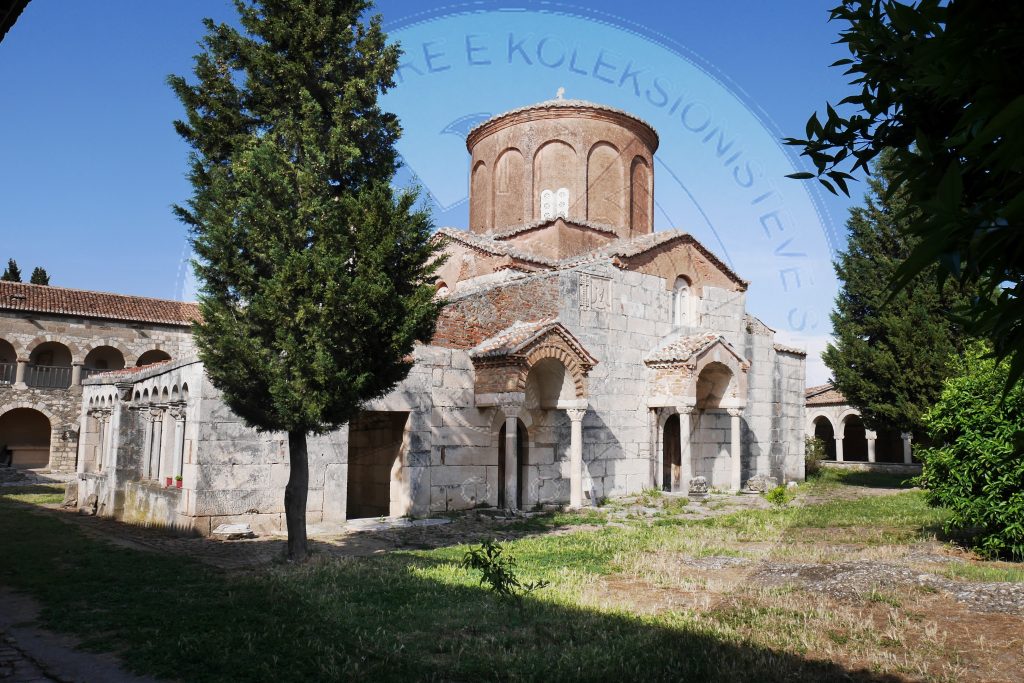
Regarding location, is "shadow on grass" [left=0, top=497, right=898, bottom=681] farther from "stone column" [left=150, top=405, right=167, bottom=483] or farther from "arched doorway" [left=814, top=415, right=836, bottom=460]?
"arched doorway" [left=814, top=415, right=836, bottom=460]

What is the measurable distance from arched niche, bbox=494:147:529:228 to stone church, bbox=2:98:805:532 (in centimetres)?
4

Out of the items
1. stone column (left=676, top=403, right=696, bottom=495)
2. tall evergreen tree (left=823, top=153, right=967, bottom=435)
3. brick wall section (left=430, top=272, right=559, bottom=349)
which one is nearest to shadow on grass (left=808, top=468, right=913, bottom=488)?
tall evergreen tree (left=823, top=153, right=967, bottom=435)

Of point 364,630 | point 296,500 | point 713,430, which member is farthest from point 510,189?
point 364,630

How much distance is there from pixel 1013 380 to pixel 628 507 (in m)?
13.6

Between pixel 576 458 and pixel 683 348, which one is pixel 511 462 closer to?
pixel 576 458

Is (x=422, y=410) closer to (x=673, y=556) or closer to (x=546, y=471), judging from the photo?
(x=546, y=471)

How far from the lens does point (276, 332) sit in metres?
→ 7.73

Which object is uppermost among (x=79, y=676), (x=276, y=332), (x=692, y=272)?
(x=692, y=272)

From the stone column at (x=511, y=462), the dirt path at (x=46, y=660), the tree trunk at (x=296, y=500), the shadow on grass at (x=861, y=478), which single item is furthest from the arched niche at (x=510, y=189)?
the dirt path at (x=46, y=660)

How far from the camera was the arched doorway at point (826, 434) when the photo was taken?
35062 mm

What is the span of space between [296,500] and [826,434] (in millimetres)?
33496

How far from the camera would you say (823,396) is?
106 ft

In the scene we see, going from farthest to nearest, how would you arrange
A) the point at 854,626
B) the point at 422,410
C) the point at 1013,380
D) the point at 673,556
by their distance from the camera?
the point at 422,410
the point at 673,556
the point at 854,626
the point at 1013,380

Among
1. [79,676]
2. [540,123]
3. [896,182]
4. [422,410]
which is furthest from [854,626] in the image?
[540,123]
